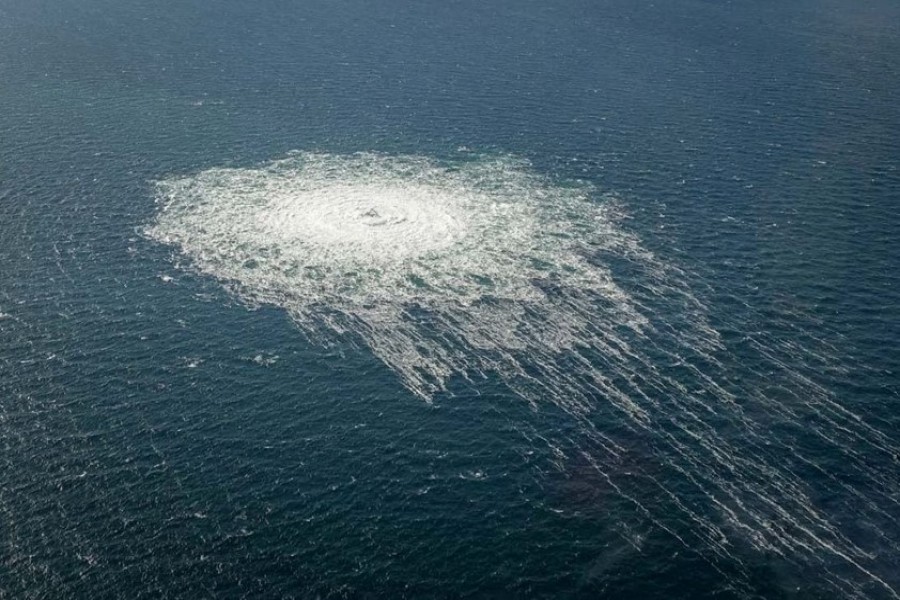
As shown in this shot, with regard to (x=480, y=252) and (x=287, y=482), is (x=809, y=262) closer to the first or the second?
(x=480, y=252)

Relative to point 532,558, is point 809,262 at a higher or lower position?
higher

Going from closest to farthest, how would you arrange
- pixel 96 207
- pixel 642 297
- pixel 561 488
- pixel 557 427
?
pixel 561 488, pixel 557 427, pixel 642 297, pixel 96 207

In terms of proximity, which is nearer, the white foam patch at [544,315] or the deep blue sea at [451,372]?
the deep blue sea at [451,372]

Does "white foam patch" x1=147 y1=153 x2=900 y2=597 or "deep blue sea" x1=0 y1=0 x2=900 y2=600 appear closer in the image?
"deep blue sea" x1=0 y1=0 x2=900 y2=600

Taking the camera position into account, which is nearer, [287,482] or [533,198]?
[287,482]

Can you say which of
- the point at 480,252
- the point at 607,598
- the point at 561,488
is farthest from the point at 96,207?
the point at 607,598
